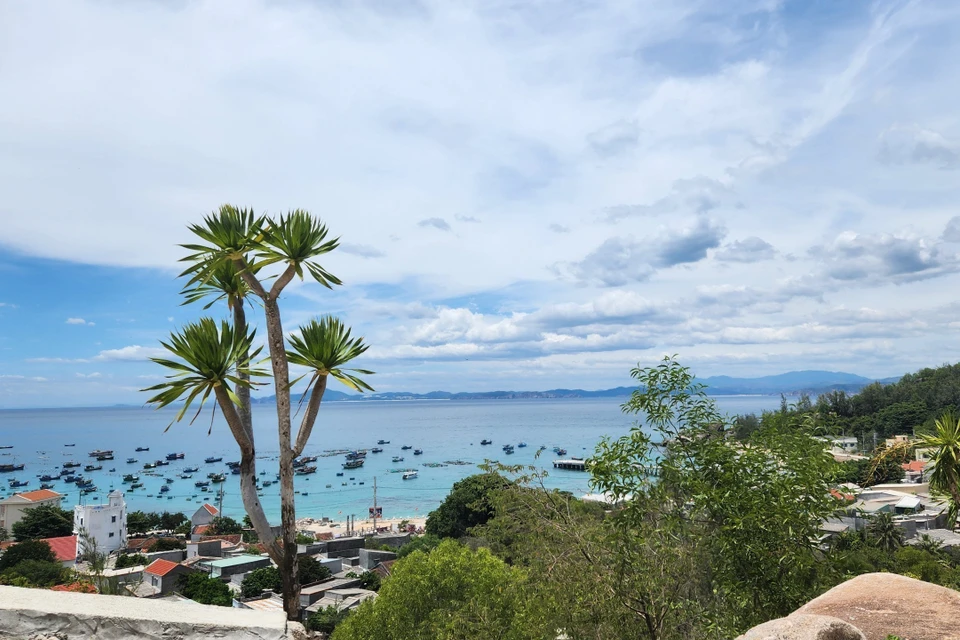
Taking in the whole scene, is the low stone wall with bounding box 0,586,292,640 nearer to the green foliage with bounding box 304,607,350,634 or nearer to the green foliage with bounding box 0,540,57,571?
the green foliage with bounding box 304,607,350,634

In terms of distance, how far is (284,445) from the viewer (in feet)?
25.8

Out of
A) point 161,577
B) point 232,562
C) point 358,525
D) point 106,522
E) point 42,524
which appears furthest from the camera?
point 358,525

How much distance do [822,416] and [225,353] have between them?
6.89 m

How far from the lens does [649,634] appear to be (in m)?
5.59

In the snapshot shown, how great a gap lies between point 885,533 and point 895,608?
3063 centimetres

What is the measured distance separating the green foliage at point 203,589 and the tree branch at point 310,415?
25.5 meters

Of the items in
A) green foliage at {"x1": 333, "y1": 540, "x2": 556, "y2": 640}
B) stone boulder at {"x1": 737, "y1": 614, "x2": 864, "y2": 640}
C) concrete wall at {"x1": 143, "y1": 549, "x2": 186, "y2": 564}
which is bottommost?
concrete wall at {"x1": 143, "y1": 549, "x2": 186, "y2": 564}

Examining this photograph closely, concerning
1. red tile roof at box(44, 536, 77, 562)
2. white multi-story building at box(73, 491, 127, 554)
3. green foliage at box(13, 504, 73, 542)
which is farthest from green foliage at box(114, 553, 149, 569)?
green foliage at box(13, 504, 73, 542)

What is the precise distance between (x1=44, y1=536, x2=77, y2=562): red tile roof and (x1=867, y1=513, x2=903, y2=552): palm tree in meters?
46.8

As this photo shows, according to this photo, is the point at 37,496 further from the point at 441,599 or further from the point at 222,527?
the point at 441,599

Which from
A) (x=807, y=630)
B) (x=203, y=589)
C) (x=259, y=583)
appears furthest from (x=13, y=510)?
(x=807, y=630)

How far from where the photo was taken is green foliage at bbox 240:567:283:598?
3234cm

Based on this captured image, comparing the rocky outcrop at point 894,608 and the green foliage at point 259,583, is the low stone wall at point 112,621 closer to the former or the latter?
the rocky outcrop at point 894,608

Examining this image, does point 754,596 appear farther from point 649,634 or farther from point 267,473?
point 267,473
